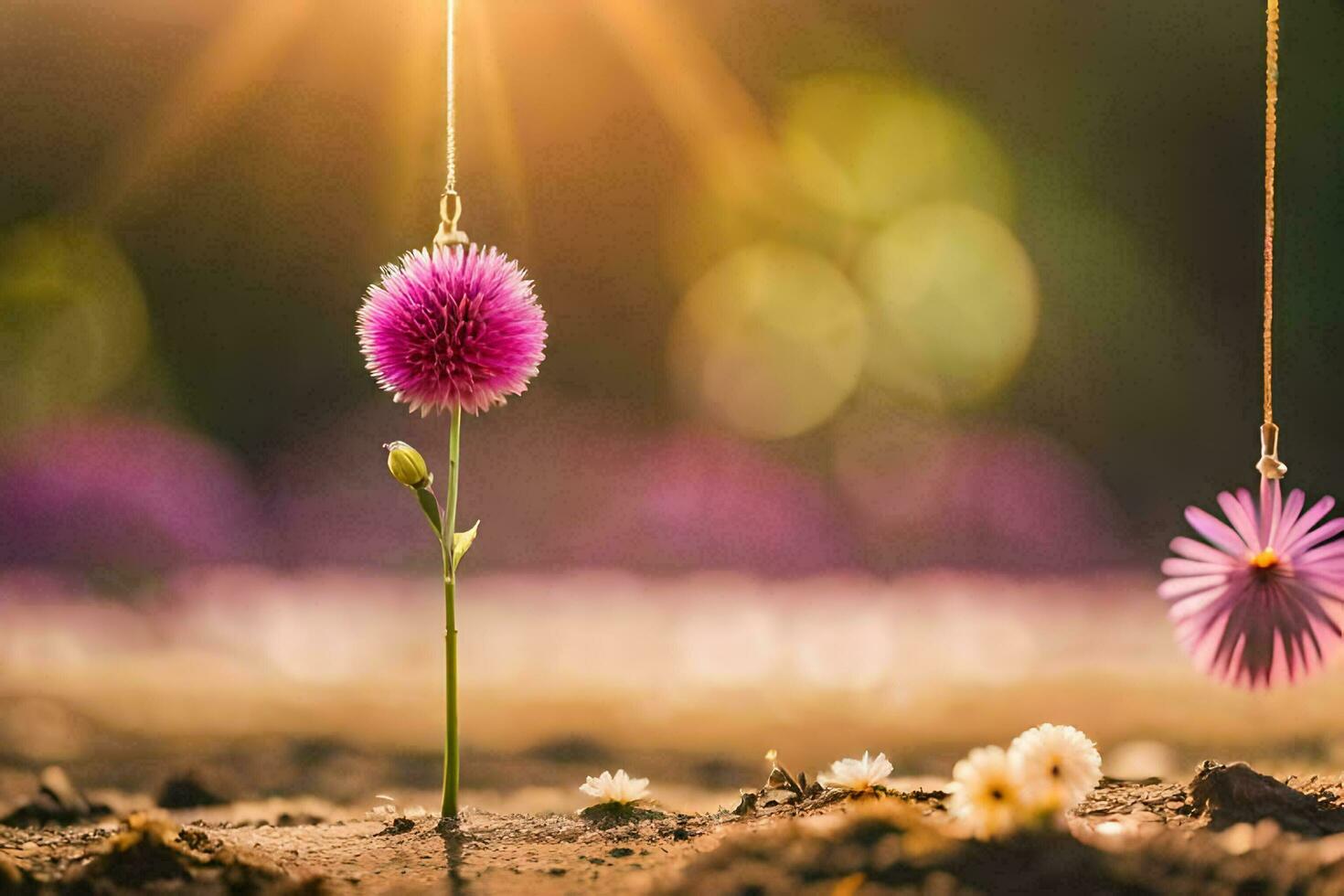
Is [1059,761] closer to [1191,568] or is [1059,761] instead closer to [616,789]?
[1191,568]

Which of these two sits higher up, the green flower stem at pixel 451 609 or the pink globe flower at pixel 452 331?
the pink globe flower at pixel 452 331

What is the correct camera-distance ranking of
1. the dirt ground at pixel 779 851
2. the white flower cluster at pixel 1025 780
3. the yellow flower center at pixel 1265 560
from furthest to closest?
the yellow flower center at pixel 1265 560 < the white flower cluster at pixel 1025 780 < the dirt ground at pixel 779 851

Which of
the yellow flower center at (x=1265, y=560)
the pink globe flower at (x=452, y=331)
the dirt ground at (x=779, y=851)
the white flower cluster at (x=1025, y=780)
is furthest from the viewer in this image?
the pink globe flower at (x=452, y=331)

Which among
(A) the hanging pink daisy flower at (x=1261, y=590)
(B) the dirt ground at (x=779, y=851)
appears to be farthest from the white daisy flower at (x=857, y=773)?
(A) the hanging pink daisy flower at (x=1261, y=590)

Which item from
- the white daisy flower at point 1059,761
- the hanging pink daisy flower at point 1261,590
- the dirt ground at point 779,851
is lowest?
the dirt ground at point 779,851

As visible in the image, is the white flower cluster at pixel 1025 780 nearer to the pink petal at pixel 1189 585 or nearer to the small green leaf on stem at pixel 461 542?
the pink petal at pixel 1189 585

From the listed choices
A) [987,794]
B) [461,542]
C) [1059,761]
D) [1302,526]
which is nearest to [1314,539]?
[1302,526]

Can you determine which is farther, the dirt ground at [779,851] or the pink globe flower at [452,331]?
the pink globe flower at [452,331]

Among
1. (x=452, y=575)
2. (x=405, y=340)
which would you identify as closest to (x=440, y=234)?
(x=405, y=340)
